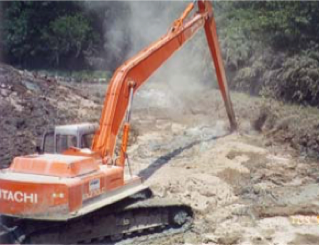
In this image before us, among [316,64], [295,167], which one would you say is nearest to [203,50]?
[316,64]

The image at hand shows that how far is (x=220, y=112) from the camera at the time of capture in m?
16.6

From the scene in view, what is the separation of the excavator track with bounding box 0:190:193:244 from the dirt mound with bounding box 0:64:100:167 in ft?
14.3

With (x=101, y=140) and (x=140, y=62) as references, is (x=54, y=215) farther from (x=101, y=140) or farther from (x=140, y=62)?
(x=140, y=62)

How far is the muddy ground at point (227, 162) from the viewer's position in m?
7.57

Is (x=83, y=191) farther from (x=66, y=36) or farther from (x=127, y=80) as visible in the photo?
(x=66, y=36)

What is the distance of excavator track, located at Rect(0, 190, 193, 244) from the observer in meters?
6.54

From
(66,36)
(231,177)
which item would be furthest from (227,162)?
(66,36)

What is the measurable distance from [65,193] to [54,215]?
12.1 inches

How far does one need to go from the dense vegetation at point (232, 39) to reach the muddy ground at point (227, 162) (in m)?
0.95

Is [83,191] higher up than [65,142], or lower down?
lower down

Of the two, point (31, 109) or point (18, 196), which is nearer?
point (18, 196)

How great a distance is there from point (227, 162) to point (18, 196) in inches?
221

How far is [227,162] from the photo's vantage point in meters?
10.8

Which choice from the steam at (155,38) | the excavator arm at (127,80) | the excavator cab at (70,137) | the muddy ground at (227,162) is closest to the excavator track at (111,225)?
the muddy ground at (227,162)
